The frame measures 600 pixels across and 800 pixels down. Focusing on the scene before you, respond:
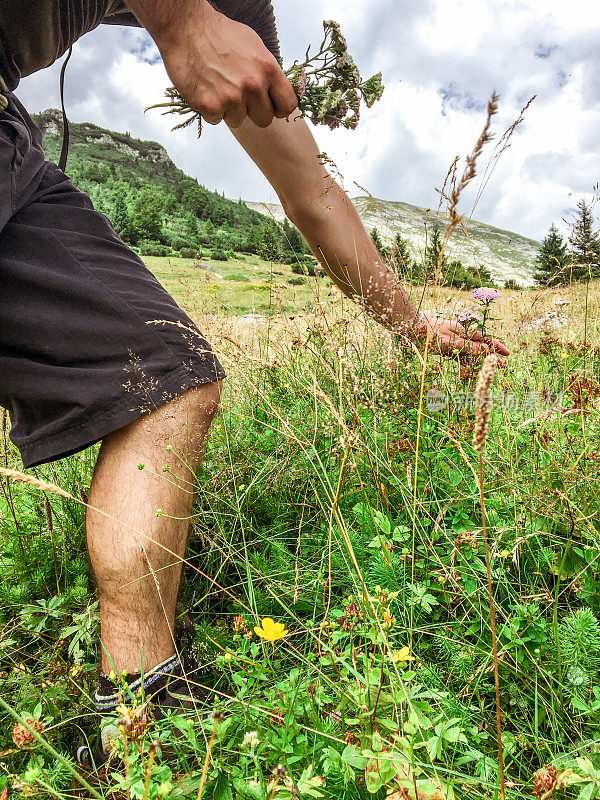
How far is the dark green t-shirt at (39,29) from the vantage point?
133 cm

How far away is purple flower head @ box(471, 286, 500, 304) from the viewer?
190 cm

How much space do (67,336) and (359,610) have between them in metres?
1.08

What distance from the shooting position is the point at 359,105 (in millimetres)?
1912

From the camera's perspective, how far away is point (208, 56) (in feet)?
4.26

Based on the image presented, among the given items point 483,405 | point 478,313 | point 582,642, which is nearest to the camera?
point 483,405

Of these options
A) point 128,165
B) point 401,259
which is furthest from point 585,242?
point 128,165

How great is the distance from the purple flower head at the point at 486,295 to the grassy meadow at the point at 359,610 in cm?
26

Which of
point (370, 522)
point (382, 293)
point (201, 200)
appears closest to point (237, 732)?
point (370, 522)

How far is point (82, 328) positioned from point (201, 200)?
6160 cm

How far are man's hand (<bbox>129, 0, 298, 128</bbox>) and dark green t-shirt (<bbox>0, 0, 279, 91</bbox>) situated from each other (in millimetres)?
326

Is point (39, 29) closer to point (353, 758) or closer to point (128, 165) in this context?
point (353, 758)

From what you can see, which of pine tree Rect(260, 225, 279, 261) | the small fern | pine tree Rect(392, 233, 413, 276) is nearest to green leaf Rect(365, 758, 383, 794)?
the small fern

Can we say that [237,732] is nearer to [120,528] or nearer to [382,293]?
[120,528]

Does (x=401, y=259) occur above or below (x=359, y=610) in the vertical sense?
above
